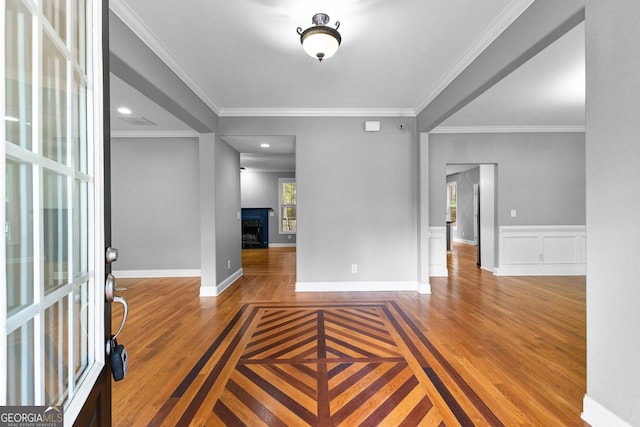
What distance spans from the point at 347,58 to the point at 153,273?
15.8ft

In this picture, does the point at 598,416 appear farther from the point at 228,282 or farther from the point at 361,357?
the point at 228,282

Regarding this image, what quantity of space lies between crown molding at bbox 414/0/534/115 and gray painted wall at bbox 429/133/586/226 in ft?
6.60

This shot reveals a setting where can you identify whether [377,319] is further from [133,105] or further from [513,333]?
[133,105]

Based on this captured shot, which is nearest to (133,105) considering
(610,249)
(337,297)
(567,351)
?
(337,297)

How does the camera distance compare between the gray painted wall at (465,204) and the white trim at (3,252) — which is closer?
the white trim at (3,252)

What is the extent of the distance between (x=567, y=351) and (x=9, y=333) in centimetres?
334

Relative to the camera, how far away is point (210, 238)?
4.03 meters

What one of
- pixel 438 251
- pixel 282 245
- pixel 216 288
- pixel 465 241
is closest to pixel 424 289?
pixel 438 251

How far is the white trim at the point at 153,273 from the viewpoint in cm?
507

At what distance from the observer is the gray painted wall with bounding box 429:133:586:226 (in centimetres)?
511

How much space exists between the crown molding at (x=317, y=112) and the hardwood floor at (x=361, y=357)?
259 cm

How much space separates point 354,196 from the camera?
164 inches

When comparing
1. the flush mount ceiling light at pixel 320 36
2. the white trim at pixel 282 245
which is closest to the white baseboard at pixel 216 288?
the flush mount ceiling light at pixel 320 36

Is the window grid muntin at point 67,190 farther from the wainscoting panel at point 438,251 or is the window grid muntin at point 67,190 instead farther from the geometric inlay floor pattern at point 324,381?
the wainscoting panel at point 438,251
